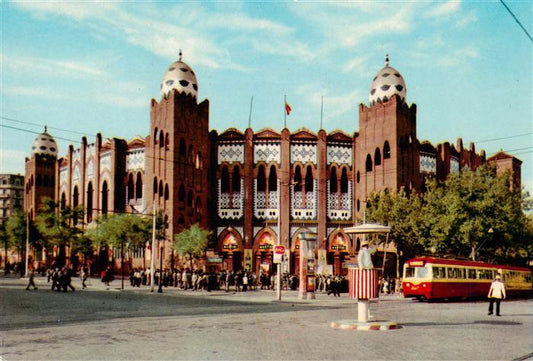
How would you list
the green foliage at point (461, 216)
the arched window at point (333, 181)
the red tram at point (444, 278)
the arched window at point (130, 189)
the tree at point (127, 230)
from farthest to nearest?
the arched window at point (130, 189) < the arched window at point (333, 181) < the tree at point (127, 230) < the green foliage at point (461, 216) < the red tram at point (444, 278)

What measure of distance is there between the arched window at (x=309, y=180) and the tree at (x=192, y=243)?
1170 cm

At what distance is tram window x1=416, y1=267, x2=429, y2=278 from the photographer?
111 ft

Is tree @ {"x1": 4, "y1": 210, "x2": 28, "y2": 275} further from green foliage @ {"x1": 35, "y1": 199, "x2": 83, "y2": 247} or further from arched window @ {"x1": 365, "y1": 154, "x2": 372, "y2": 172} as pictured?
arched window @ {"x1": 365, "y1": 154, "x2": 372, "y2": 172}

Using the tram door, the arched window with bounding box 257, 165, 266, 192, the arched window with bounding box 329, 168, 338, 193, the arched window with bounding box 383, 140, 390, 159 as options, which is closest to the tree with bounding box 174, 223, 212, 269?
the tram door

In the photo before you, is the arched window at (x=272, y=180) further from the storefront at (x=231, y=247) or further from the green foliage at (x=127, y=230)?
the green foliage at (x=127, y=230)

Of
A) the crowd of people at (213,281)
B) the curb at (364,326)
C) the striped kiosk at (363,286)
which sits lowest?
the crowd of people at (213,281)

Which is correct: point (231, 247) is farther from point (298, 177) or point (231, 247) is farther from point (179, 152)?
point (179, 152)

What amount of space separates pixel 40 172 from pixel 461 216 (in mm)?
54294

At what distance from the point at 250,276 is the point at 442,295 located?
1626 cm

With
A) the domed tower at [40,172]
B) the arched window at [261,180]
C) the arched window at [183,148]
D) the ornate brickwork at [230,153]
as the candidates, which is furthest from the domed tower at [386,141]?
the domed tower at [40,172]

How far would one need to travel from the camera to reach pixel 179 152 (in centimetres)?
5409

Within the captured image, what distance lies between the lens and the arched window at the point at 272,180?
2256 inches

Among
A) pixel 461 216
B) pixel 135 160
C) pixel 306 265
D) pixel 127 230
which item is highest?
pixel 135 160

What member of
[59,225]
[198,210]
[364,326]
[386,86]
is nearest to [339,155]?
[386,86]
